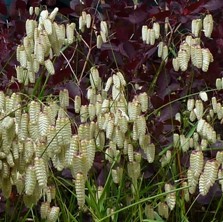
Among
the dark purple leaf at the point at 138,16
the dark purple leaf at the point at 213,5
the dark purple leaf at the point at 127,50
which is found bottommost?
the dark purple leaf at the point at 127,50

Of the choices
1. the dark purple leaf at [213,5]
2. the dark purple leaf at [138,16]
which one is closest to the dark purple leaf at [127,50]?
the dark purple leaf at [138,16]

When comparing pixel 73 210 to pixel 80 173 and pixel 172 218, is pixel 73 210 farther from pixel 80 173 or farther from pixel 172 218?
pixel 80 173

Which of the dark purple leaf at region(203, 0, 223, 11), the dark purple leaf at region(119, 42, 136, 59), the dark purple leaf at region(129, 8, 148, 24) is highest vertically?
Answer: the dark purple leaf at region(203, 0, 223, 11)

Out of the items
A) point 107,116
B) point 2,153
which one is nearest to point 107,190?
point 107,116

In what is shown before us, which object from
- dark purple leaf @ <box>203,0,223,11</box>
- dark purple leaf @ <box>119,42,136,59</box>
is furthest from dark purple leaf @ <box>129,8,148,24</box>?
dark purple leaf @ <box>203,0,223,11</box>

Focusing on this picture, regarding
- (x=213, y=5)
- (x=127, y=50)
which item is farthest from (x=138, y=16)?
(x=213, y=5)

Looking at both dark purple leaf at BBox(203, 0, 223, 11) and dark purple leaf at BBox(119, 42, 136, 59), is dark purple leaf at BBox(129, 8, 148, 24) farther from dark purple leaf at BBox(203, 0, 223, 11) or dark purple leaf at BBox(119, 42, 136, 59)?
dark purple leaf at BBox(203, 0, 223, 11)

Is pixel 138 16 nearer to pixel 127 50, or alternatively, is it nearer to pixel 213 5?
pixel 127 50

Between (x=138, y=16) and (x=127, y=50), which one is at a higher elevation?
(x=138, y=16)

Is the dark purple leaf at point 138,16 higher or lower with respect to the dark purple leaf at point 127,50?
higher

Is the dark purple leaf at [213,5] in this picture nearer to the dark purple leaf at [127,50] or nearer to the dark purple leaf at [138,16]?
the dark purple leaf at [138,16]

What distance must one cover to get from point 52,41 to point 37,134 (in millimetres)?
355

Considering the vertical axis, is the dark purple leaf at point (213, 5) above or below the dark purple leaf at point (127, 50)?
above

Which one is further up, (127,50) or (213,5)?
(213,5)
